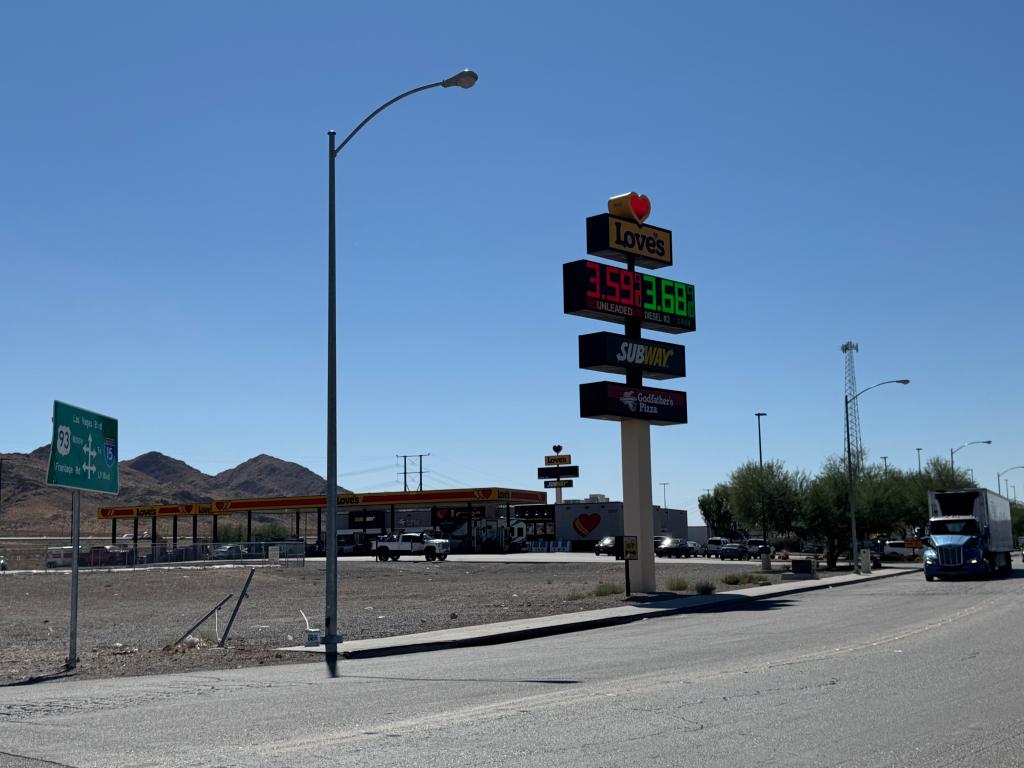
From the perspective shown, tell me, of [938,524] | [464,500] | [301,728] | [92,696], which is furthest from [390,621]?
[464,500]

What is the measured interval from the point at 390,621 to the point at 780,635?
1007 centimetres

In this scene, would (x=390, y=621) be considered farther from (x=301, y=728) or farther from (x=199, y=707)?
(x=301, y=728)

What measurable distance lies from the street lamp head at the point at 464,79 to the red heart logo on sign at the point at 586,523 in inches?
3050

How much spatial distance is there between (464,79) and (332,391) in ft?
21.2

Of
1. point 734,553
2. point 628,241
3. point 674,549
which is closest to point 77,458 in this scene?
point 628,241

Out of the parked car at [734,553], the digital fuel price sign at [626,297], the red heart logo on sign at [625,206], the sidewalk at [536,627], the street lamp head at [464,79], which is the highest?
the red heart logo on sign at [625,206]

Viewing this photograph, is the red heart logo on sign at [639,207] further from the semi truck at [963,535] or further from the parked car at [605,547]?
the parked car at [605,547]

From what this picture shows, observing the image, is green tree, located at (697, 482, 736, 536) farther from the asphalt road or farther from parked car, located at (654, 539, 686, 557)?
the asphalt road

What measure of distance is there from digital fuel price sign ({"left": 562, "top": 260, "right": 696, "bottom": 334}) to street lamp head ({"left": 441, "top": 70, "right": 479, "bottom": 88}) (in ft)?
45.5

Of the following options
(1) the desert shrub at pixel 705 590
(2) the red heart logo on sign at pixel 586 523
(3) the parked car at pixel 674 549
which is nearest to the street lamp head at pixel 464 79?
(1) the desert shrub at pixel 705 590

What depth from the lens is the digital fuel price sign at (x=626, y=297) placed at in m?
33.1

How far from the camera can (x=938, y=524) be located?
4144 cm

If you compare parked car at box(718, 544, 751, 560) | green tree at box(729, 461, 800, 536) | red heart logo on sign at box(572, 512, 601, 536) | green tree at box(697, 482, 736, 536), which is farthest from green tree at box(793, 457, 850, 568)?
green tree at box(697, 482, 736, 536)

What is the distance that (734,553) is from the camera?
83.8 meters
